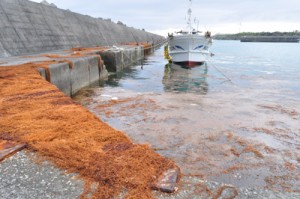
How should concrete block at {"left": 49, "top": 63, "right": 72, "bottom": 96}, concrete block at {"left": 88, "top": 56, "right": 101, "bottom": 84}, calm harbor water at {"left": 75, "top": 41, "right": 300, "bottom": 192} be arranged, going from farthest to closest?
concrete block at {"left": 88, "top": 56, "right": 101, "bottom": 84} < concrete block at {"left": 49, "top": 63, "right": 72, "bottom": 96} < calm harbor water at {"left": 75, "top": 41, "right": 300, "bottom": 192}

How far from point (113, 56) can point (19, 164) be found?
15.9 m

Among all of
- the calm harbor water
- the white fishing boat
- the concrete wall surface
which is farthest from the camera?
the white fishing boat

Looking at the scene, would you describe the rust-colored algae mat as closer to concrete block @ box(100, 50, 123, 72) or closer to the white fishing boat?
concrete block @ box(100, 50, 123, 72)

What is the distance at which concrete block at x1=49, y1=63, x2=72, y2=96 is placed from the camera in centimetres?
947

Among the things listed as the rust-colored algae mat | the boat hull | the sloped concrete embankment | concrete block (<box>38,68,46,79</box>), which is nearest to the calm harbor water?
the sloped concrete embankment

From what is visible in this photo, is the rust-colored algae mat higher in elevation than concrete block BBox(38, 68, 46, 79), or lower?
lower

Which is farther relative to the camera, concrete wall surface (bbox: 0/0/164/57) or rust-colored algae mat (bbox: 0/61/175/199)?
concrete wall surface (bbox: 0/0/164/57)

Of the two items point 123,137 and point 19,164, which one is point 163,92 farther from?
point 19,164

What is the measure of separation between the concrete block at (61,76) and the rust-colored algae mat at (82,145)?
3.58m

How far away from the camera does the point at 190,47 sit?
2434cm

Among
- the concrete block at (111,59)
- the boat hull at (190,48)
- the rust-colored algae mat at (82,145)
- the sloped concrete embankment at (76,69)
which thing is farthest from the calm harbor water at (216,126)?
the boat hull at (190,48)

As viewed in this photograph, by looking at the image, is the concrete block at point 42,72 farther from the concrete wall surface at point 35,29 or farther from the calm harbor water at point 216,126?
the concrete wall surface at point 35,29

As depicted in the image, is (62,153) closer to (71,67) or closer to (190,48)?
(71,67)

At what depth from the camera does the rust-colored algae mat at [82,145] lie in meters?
3.23
